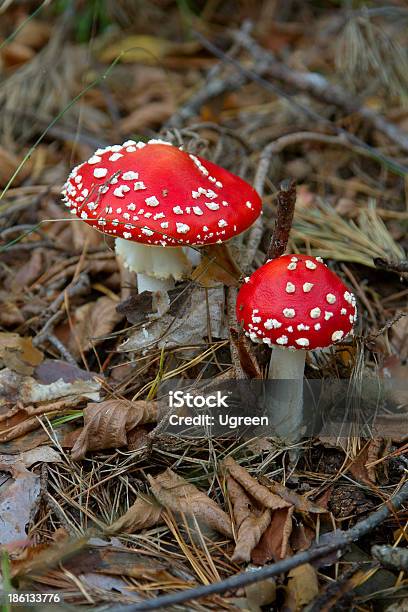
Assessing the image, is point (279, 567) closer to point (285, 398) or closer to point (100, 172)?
point (285, 398)

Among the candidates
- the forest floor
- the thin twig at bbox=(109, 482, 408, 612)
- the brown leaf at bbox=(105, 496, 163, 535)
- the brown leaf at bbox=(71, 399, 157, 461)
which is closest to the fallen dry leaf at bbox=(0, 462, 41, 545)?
the forest floor

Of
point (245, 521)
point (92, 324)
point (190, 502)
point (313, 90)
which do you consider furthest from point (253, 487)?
point (313, 90)

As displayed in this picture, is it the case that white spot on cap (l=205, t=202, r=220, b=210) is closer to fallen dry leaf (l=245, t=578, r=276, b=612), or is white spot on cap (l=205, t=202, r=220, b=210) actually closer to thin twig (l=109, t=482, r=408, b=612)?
thin twig (l=109, t=482, r=408, b=612)

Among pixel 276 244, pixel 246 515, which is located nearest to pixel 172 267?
pixel 276 244

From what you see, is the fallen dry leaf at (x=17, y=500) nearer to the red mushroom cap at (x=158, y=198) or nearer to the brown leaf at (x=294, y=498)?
the brown leaf at (x=294, y=498)

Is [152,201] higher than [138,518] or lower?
higher

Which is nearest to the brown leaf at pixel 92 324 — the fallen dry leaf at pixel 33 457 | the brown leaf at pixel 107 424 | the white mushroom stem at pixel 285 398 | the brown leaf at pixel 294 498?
the brown leaf at pixel 107 424
